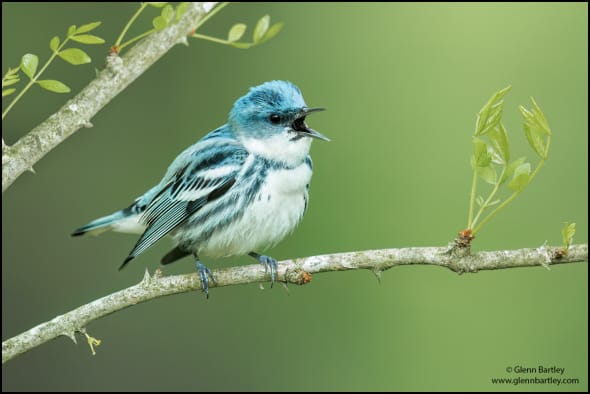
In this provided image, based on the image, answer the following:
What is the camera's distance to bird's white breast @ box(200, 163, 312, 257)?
12.2 feet

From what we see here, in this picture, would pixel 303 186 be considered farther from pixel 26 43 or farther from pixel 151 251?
pixel 26 43

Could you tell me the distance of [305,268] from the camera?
2.79m

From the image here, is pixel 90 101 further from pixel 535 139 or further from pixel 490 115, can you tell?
pixel 535 139

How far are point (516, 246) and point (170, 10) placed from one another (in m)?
3.75

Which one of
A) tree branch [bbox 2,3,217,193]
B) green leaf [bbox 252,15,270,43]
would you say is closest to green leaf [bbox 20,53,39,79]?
tree branch [bbox 2,3,217,193]

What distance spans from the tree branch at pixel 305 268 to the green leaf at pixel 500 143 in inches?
11.3

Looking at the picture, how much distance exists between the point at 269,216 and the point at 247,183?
0.62 feet

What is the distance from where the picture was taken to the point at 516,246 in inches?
212

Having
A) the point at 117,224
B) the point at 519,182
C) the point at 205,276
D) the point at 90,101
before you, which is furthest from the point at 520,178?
the point at 117,224

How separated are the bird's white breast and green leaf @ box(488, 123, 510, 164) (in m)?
1.73

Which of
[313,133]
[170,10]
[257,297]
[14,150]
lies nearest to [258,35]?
[170,10]

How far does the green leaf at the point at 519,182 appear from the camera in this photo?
2021 millimetres

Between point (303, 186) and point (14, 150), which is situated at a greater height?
point (303, 186)

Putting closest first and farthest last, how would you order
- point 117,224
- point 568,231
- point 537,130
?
point 537,130 → point 568,231 → point 117,224
